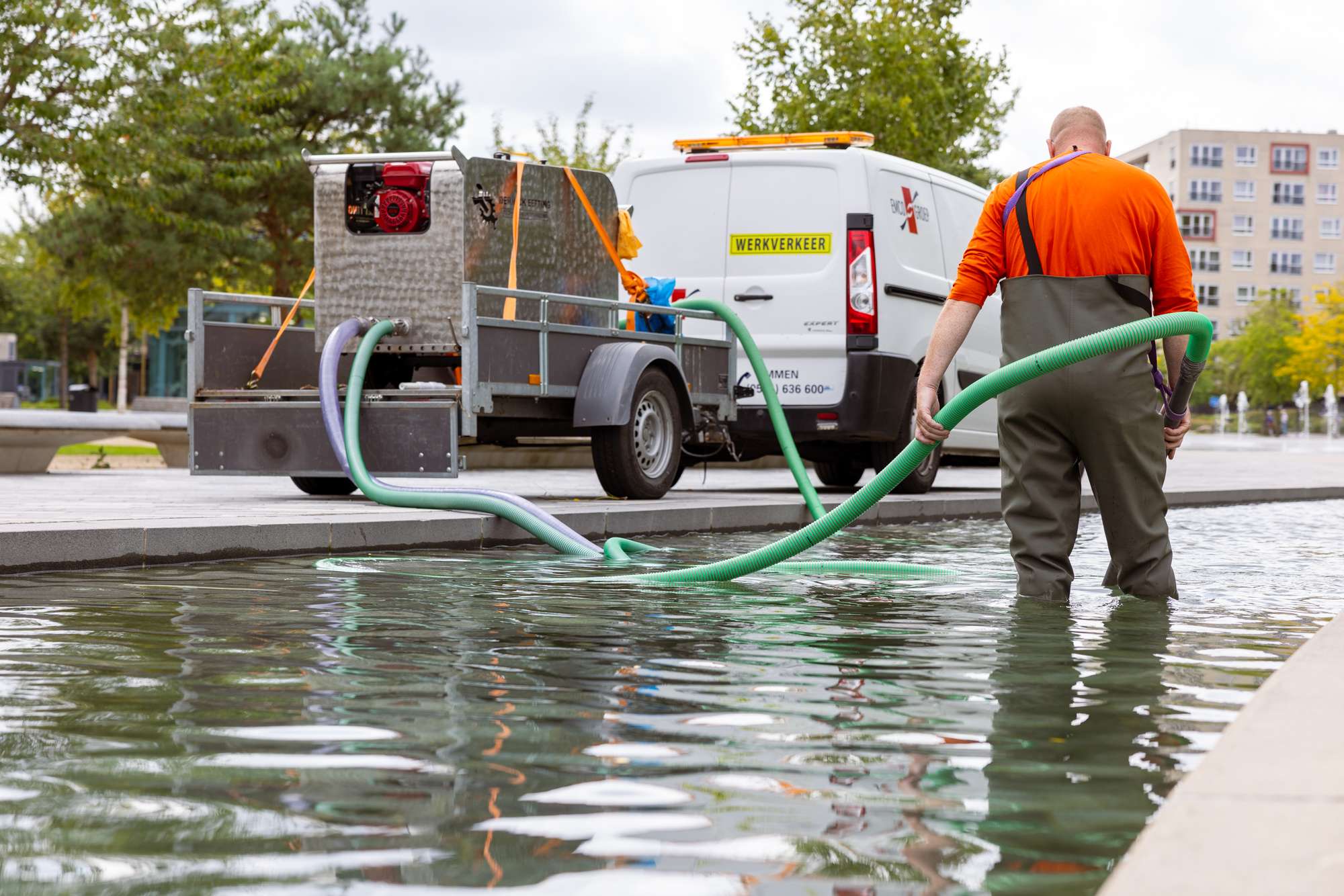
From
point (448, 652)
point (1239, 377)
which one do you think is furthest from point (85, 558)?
point (1239, 377)

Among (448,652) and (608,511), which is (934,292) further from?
(448,652)

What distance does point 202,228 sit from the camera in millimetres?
28469

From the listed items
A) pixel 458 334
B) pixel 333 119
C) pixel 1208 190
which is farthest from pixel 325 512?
pixel 1208 190

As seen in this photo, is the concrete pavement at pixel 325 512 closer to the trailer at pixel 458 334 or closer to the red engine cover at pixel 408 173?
the trailer at pixel 458 334

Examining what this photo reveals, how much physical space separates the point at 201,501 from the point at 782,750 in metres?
7.85

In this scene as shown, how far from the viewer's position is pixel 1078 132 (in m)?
6.32

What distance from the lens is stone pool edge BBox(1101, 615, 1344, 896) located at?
6.97ft

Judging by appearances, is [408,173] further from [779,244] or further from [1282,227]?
[1282,227]

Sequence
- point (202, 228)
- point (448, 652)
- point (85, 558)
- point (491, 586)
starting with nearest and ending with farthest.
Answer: point (448, 652)
point (491, 586)
point (85, 558)
point (202, 228)

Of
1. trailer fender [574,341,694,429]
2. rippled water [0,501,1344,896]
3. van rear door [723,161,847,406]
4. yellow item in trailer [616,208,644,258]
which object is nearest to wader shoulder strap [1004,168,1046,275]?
rippled water [0,501,1344,896]

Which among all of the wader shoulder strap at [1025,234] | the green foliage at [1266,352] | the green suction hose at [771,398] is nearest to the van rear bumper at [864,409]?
the green suction hose at [771,398]

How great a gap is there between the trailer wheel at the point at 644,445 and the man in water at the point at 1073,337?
5.31 metres

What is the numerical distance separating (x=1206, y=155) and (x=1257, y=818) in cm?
13075

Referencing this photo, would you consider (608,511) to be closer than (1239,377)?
Yes
